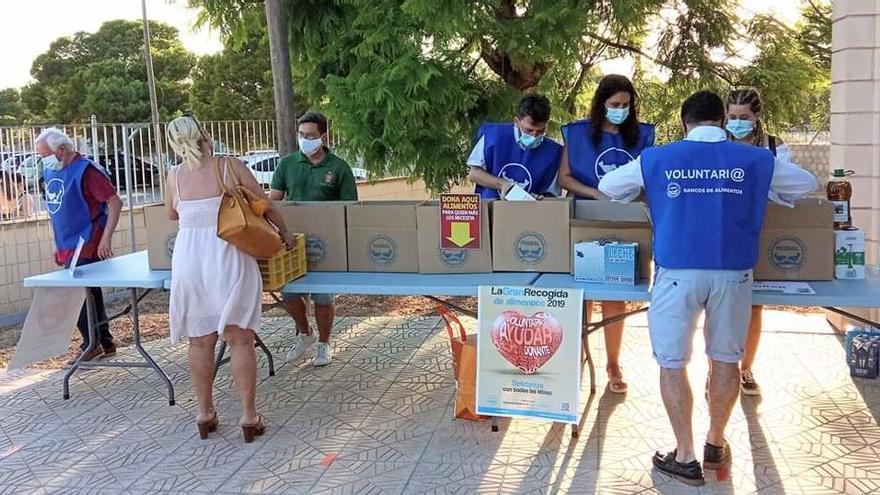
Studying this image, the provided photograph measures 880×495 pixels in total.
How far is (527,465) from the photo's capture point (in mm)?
3498

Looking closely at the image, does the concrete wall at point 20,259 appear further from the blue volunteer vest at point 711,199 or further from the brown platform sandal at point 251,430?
the blue volunteer vest at point 711,199

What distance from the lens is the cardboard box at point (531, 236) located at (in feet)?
12.1

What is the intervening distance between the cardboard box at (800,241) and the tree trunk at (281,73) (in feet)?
12.1

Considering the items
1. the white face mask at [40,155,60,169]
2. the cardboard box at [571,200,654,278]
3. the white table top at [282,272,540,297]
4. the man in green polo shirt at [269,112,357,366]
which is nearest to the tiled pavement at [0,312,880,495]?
the white table top at [282,272,540,297]

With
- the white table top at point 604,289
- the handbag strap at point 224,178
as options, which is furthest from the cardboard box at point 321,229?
the white table top at point 604,289

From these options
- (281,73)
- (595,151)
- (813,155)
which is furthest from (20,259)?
(813,155)

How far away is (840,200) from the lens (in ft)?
11.7

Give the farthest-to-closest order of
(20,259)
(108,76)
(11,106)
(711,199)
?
1. (11,106)
2. (108,76)
3. (20,259)
4. (711,199)

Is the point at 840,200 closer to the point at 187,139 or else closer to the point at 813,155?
the point at 187,139

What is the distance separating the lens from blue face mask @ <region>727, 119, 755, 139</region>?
358cm

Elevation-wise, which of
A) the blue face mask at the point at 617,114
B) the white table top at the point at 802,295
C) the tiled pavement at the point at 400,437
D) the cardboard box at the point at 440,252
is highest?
the blue face mask at the point at 617,114

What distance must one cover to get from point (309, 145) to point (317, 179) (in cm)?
23

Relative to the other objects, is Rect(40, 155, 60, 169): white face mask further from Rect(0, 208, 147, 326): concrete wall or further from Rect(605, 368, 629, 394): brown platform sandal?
Rect(605, 368, 629, 394): brown platform sandal

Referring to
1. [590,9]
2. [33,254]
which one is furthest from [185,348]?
[590,9]
